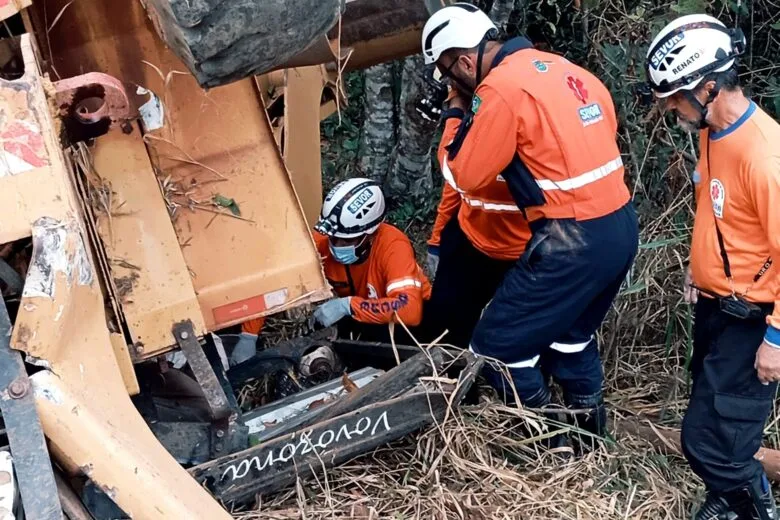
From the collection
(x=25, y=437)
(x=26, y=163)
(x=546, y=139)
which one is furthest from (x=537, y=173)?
(x=25, y=437)

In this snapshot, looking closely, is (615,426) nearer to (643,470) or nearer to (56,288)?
(643,470)

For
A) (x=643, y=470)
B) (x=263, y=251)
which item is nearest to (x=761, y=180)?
(x=643, y=470)

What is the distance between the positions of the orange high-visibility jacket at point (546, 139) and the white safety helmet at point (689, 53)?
0.29m

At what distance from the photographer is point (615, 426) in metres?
3.99

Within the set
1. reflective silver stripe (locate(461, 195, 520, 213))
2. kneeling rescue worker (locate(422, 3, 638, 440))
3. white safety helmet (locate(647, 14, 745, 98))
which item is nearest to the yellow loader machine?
kneeling rescue worker (locate(422, 3, 638, 440))

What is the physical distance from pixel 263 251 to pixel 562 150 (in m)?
1.20

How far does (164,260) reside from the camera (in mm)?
2562

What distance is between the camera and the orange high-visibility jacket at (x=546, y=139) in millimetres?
Answer: 3262

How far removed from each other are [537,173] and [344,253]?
1373mm

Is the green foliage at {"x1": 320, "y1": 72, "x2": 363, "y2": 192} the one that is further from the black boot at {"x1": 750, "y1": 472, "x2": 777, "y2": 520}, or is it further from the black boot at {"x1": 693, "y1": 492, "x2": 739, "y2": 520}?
the black boot at {"x1": 750, "y1": 472, "x2": 777, "y2": 520}

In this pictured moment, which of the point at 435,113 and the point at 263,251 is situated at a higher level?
the point at 263,251

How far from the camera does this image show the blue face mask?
14.5 feet

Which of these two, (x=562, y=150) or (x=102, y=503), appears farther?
(x=562, y=150)

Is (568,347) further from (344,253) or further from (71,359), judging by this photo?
(71,359)
